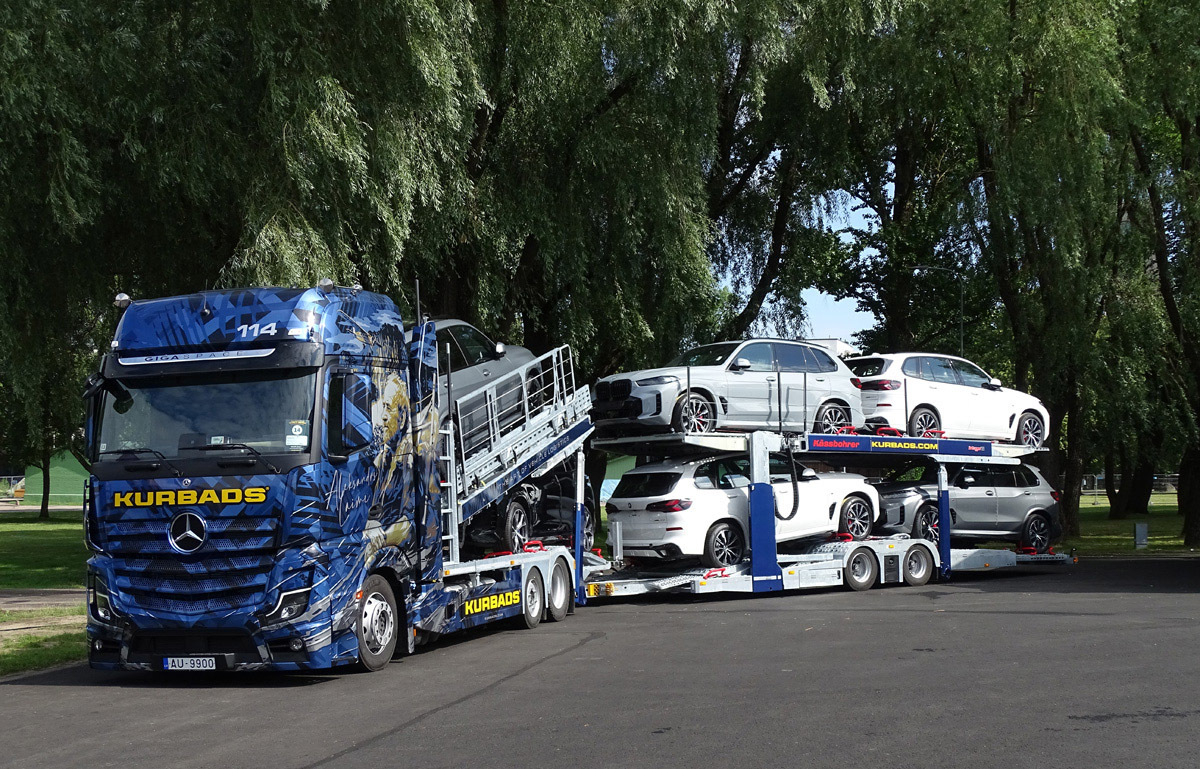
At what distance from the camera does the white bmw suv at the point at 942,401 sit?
60.4 ft

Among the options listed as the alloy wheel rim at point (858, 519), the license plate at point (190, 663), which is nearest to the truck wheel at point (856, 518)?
the alloy wheel rim at point (858, 519)

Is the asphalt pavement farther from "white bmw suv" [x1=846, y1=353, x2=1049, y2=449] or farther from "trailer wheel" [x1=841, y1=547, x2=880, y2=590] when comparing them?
"white bmw suv" [x1=846, y1=353, x2=1049, y2=449]

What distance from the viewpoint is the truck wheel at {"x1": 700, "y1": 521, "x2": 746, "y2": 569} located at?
16.2 metres

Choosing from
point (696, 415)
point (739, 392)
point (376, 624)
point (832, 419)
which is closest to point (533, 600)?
point (376, 624)

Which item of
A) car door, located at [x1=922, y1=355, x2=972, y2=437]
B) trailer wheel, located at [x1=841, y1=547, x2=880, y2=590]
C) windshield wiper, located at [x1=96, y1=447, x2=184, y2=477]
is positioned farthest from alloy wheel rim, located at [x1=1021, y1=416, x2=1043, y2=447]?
windshield wiper, located at [x1=96, y1=447, x2=184, y2=477]

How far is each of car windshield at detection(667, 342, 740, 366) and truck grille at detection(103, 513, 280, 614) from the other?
7971 millimetres

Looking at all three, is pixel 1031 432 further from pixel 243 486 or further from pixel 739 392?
pixel 243 486

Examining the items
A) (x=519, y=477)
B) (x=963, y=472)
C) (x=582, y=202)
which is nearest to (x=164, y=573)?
(x=519, y=477)

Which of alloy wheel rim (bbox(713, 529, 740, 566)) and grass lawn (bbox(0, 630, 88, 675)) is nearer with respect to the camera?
grass lawn (bbox(0, 630, 88, 675))

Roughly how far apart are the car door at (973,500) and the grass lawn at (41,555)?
48.4ft

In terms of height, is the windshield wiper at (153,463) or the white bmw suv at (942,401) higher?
the white bmw suv at (942,401)

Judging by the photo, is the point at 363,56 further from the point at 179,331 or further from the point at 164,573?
the point at 164,573

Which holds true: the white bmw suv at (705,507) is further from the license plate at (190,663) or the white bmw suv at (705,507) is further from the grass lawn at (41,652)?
the license plate at (190,663)

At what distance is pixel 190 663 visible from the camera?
9.95 m
